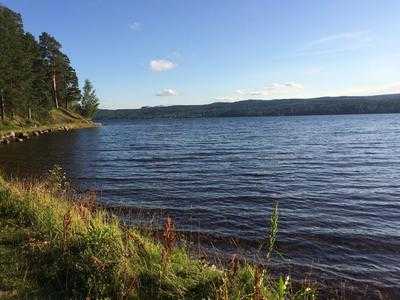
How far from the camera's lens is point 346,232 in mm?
15406

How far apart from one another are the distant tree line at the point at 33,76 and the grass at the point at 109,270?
51826 millimetres

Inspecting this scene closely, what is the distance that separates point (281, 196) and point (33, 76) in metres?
55.3

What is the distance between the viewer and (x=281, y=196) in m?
21.6

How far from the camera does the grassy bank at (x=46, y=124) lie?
60031 mm

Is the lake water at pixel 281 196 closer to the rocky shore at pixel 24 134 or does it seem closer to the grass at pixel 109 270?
the grass at pixel 109 270

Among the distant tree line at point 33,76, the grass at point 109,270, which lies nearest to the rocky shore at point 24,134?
the distant tree line at point 33,76

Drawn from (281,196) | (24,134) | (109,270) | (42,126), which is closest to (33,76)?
(42,126)

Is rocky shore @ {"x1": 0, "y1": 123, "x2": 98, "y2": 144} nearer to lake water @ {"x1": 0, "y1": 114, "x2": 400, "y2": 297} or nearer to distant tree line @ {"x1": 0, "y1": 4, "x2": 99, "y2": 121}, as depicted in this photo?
distant tree line @ {"x1": 0, "y1": 4, "x2": 99, "y2": 121}

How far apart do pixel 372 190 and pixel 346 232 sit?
8.45 meters

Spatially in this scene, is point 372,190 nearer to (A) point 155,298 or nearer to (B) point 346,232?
(B) point 346,232

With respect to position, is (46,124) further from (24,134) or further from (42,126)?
(24,134)

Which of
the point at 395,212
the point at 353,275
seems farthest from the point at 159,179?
the point at 353,275

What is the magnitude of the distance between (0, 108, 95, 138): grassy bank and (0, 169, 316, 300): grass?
49.1 metres

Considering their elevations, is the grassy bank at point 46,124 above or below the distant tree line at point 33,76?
below
